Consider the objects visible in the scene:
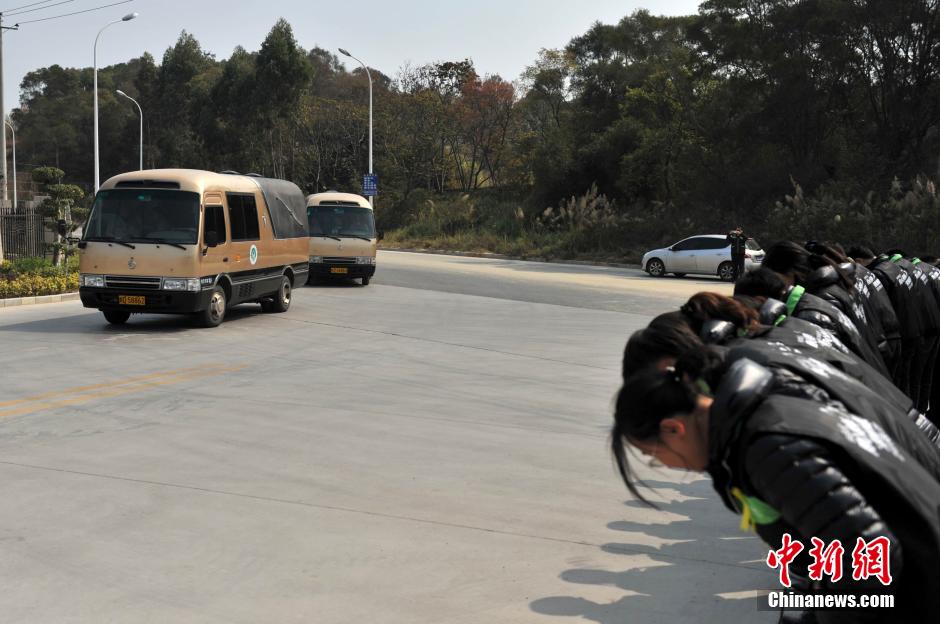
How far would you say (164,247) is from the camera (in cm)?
1542

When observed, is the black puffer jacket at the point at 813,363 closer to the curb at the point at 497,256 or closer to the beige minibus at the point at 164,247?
the beige minibus at the point at 164,247

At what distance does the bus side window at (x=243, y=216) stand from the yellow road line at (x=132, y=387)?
5.12m

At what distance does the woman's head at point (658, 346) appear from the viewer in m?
2.52

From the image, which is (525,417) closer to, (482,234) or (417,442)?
(417,442)

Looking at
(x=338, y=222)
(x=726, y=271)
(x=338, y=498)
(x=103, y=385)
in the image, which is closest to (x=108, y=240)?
(x=103, y=385)

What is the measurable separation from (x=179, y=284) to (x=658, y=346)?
1380 centimetres

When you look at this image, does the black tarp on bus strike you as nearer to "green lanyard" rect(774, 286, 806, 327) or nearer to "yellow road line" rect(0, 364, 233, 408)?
"yellow road line" rect(0, 364, 233, 408)

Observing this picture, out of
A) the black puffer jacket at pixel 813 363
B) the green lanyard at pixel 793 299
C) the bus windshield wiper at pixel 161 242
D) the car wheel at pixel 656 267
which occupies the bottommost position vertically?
the car wheel at pixel 656 267

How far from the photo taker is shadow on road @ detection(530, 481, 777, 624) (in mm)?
4668

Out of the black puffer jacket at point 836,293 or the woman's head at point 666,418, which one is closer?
the woman's head at point 666,418

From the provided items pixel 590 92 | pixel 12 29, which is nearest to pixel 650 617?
pixel 12 29

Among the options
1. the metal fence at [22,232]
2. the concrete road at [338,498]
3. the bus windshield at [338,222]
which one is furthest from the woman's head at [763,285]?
the metal fence at [22,232]

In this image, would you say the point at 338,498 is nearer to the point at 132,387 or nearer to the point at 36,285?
the point at 132,387

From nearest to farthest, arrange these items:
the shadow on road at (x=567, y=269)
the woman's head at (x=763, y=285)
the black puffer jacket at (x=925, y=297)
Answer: the woman's head at (x=763, y=285) < the black puffer jacket at (x=925, y=297) < the shadow on road at (x=567, y=269)
